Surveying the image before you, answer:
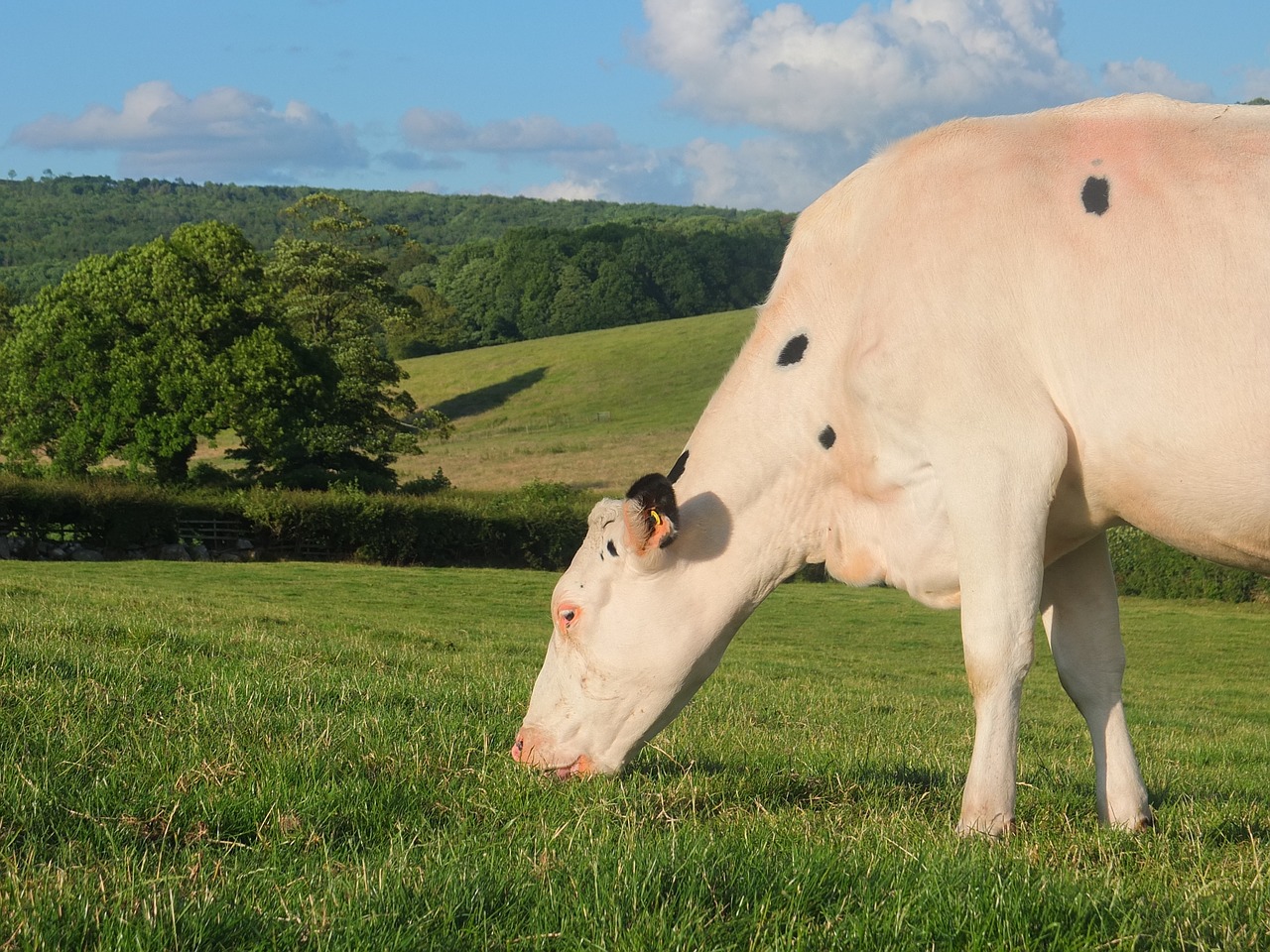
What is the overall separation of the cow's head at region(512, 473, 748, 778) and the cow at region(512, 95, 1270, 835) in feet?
0.04

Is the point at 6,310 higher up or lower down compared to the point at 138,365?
higher up

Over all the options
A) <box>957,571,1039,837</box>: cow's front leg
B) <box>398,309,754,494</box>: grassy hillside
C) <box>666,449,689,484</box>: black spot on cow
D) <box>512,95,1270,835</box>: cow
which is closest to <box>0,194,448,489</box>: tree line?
<box>398,309,754,494</box>: grassy hillside

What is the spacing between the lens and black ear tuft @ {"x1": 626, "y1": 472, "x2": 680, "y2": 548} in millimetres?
5551

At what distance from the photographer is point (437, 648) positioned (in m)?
16.4

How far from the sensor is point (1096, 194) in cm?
491

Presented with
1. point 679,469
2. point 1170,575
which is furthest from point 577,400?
point 679,469

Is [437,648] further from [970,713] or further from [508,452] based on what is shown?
[508,452]

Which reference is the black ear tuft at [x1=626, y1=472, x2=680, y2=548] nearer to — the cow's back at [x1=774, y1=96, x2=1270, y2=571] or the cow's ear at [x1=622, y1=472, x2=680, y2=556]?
the cow's ear at [x1=622, y1=472, x2=680, y2=556]

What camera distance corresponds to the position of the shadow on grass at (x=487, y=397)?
90.9 m

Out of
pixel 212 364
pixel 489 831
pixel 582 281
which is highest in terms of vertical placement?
pixel 582 281

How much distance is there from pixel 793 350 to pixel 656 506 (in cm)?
95

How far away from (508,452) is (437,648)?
5756 cm

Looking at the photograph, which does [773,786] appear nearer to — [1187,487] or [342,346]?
[1187,487]

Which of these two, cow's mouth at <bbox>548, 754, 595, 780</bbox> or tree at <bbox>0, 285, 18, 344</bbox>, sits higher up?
tree at <bbox>0, 285, 18, 344</bbox>
